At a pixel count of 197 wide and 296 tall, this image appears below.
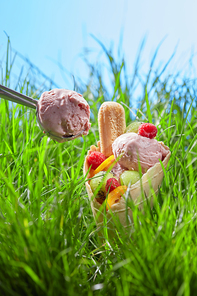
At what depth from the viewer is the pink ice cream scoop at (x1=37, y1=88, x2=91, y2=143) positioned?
1.08 metres

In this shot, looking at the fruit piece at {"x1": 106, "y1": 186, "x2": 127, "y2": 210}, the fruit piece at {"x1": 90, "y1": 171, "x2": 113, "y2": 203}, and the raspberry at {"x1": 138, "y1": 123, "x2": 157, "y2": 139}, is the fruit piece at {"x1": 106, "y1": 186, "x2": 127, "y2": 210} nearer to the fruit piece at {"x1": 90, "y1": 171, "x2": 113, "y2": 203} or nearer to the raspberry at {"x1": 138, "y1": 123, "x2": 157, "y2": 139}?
the fruit piece at {"x1": 90, "y1": 171, "x2": 113, "y2": 203}

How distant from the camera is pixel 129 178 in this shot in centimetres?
113

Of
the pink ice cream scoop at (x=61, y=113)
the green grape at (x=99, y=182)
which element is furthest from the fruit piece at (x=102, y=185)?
the pink ice cream scoop at (x=61, y=113)

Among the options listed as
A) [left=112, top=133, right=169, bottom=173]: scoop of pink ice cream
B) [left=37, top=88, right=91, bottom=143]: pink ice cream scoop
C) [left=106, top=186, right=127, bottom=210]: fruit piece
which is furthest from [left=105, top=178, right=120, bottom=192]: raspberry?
[left=37, top=88, right=91, bottom=143]: pink ice cream scoop

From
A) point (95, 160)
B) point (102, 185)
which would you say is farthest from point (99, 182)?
point (95, 160)

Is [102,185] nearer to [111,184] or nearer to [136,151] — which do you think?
[111,184]

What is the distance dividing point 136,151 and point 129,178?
0.12 m

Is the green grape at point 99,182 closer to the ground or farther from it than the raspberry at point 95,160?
closer to the ground

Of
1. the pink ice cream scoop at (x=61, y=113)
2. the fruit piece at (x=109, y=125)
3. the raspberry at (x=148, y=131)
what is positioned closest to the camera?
the pink ice cream scoop at (x=61, y=113)

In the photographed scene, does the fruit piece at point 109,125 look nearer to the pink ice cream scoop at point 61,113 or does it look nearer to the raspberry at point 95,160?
the raspberry at point 95,160

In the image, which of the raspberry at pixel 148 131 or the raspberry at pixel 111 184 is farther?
the raspberry at pixel 148 131

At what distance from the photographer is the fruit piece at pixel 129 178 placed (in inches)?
44.3

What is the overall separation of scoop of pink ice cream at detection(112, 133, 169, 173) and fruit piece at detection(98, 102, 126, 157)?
14 centimetres

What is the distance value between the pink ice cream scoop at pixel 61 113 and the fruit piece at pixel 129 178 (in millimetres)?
276
